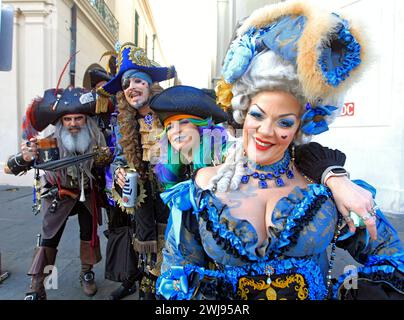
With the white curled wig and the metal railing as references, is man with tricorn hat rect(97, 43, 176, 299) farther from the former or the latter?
the metal railing

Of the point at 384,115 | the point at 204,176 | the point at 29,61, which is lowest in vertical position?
the point at 204,176

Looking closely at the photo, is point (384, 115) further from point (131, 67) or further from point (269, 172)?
point (269, 172)

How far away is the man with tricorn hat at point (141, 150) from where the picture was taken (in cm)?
210

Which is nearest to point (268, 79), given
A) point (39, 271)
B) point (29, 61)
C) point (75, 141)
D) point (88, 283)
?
point (75, 141)

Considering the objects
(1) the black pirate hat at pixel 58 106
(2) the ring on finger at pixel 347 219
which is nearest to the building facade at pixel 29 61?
(1) the black pirate hat at pixel 58 106

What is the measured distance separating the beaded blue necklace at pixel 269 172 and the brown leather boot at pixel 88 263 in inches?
75.6

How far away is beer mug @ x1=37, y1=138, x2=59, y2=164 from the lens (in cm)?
235

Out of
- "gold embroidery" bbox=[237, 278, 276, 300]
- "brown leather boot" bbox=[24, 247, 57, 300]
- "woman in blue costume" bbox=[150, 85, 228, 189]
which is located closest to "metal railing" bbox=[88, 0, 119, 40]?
"brown leather boot" bbox=[24, 247, 57, 300]

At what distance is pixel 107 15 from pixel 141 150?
11320mm

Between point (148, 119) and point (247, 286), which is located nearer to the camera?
point (247, 286)

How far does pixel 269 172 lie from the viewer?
122 cm

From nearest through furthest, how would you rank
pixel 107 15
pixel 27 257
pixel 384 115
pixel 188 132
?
pixel 188 132 → pixel 27 257 → pixel 384 115 → pixel 107 15

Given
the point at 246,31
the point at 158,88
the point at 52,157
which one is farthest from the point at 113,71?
the point at 246,31
